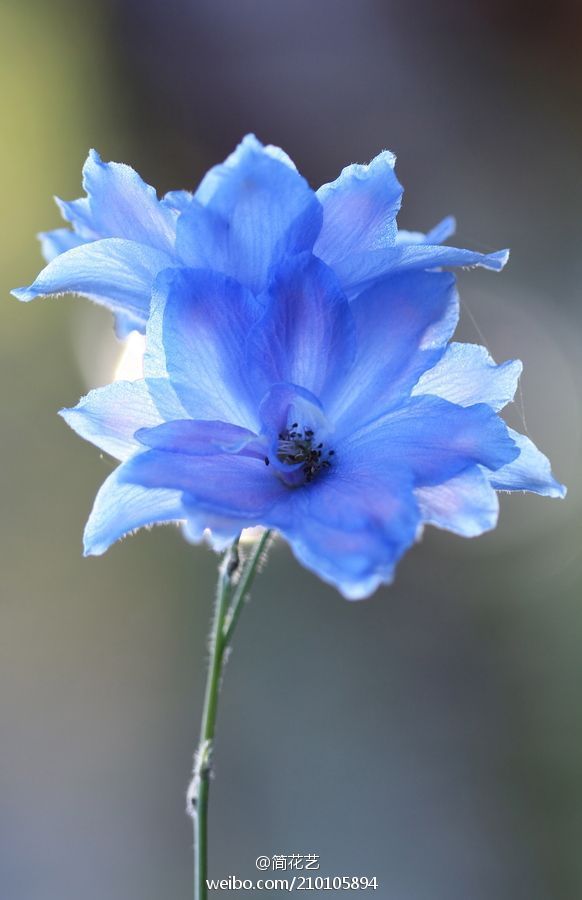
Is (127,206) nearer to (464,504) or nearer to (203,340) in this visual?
(203,340)

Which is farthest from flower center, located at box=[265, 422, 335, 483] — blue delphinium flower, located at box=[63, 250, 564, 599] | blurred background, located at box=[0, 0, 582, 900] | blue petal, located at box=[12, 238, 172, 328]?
blurred background, located at box=[0, 0, 582, 900]

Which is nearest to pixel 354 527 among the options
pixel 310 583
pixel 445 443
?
pixel 445 443

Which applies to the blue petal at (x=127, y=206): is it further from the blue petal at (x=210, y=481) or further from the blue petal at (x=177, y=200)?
the blue petal at (x=210, y=481)

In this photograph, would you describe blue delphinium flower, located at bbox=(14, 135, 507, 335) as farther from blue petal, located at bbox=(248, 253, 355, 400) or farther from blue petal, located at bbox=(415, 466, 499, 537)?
blue petal, located at bbox=(415, 466, 499, 537)

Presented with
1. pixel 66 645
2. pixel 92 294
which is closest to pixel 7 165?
pixel 66 645

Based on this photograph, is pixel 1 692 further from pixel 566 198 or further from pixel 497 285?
pixel 566 198

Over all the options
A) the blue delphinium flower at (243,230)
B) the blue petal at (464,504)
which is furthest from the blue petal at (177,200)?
the blue petal at (464,504)
